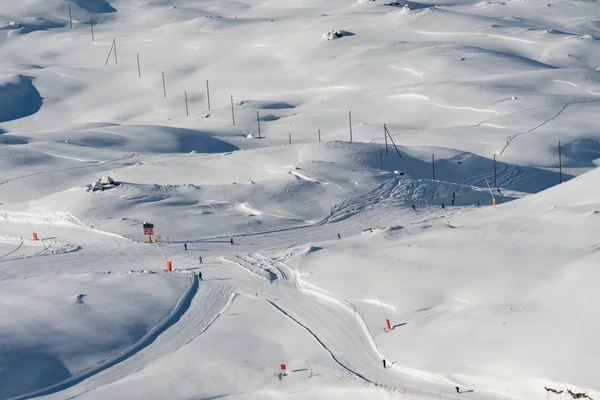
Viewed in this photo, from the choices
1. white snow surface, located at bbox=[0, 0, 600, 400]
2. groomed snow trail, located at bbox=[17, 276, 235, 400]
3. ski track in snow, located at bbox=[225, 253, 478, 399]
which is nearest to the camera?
ski track in snow, located at bbox=[225, 253, 478, 399]

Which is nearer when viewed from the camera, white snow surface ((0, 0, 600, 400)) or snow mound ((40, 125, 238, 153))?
white snow surface ((0, 0, 600, 400))

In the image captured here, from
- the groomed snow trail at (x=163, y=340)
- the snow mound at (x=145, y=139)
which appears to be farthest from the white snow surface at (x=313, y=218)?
the snow mound at (x=145, y=139)

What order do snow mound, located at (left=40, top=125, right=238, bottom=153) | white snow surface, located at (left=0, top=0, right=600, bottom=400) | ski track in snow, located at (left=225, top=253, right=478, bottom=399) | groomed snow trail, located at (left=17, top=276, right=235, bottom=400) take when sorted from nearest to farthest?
ski track in snow, located at (left=225, top=253, right=478, bottom=399), groomed snow trail, located at (left=17, top=276, right=235, bottom=400), white snow surface, located at (left=0, top=0, right=600, bottom=400), snow mound, located at (left=40, top=125, right=238, bottom=153)

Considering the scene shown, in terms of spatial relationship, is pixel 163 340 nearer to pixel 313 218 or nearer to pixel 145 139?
pixel 313 218

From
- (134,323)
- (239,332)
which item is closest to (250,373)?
(239,332)

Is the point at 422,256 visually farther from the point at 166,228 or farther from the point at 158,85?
the point at 158,85

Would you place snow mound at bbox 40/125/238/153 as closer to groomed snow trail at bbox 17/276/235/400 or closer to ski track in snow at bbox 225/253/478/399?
ski track in snow at bbox 225/253/478/399

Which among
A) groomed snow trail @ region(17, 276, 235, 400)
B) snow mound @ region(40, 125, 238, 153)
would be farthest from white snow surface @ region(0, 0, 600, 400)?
snow mound @ region(40, 125, 238, 153)
